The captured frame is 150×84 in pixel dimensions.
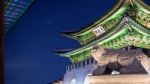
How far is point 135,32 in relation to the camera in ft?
42.4

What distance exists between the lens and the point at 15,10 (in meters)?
26.7

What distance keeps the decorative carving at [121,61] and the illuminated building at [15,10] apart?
21202 mm

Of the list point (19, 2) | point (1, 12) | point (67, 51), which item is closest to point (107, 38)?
point (67, 51)

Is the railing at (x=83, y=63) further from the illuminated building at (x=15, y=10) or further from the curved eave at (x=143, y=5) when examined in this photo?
the illuminated building at (x=15, y=10)

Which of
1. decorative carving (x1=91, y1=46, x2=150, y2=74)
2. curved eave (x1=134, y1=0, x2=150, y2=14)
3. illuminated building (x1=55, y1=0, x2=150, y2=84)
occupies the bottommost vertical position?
decorative carving (x1=91, y1=46, x2=150, y2=74)

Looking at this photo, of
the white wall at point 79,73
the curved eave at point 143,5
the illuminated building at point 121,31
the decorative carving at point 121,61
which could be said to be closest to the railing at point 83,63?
the illuminated building at point 121,31

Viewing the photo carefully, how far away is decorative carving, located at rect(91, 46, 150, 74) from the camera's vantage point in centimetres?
474

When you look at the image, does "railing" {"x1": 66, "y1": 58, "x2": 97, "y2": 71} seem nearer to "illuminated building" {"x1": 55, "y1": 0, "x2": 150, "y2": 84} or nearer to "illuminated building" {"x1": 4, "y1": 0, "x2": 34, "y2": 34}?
"illuminated building" {"x1": 55, "y1": 0, "x2": 150, "y2": 84}

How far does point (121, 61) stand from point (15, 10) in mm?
22629

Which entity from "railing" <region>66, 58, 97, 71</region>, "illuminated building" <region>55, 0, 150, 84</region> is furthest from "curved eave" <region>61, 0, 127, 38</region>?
"railing" <region>66, 58, 97, 71</region>

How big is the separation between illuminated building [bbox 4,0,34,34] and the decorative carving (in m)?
21.2

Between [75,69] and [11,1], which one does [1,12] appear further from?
[11,1]

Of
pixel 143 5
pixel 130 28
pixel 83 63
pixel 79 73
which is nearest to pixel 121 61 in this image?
pixel 130 28

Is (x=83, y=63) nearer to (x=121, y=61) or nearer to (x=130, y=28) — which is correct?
(x=130, y=28)
